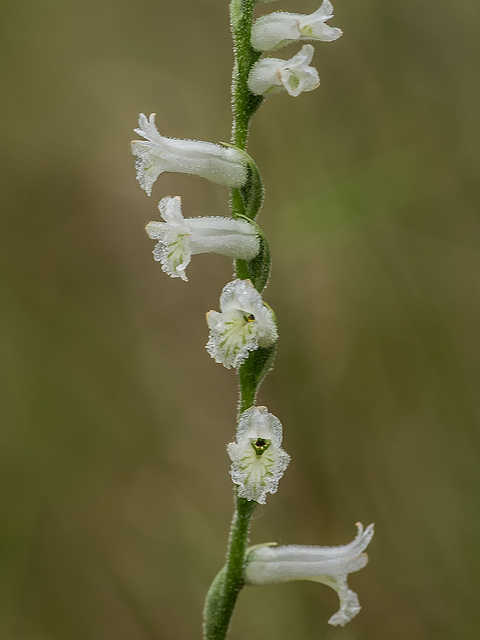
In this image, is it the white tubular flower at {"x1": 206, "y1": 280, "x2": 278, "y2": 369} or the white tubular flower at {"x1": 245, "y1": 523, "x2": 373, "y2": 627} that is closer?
the white tubular flower at {"x1": 206, "y1": 280, "x2": 278, "y2": 369}

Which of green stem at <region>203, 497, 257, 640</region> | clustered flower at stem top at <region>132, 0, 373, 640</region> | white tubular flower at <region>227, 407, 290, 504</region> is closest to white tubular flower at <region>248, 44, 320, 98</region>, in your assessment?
clustered flower at stem top at <region>132, 0, 373, 640</region>

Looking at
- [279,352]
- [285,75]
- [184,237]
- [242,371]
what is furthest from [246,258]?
[279,352]

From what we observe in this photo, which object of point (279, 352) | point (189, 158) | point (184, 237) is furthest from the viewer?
point (279, 352)

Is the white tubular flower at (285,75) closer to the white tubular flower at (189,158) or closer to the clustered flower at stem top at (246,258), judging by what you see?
the clustered flower at stem top at (246,258)

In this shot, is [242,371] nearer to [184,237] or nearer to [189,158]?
[184,237]

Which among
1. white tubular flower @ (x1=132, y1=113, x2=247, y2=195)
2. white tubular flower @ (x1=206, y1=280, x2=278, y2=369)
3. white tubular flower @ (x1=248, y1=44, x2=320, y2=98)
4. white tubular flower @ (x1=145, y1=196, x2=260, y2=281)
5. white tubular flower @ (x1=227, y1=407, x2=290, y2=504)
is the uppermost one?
white tubular flower @ (x1=248, y1=44, x2=320, y2=98)

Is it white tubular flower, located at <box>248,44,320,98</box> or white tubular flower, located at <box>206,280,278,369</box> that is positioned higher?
white tubular flower, located at <box>248,44,320,98</box>

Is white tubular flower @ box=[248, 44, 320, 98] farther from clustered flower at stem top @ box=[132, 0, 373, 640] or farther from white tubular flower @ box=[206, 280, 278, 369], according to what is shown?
white tubular flower @ box=[206, 280, 278, 369]
